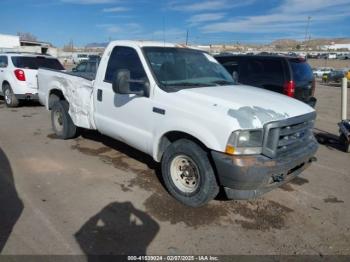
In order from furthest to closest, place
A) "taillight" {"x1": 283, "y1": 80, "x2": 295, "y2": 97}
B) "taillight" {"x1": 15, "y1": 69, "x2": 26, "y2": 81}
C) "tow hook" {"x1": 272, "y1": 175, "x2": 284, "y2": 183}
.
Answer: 1. "taillight" {"x1": 15, "y1": 69, "x2": 26, "y2": 81}
2. "taillight" {"x1": 283, "y1": 80, "x2": 295, "y2": 97}
3. "tow hook" {"x1": 272, "y1": 175, "x2": 284, "y2": 183}

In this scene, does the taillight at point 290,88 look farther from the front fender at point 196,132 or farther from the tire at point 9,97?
the tire at point 9,97

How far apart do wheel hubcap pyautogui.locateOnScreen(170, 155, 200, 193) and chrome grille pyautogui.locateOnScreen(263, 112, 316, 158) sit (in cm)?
94

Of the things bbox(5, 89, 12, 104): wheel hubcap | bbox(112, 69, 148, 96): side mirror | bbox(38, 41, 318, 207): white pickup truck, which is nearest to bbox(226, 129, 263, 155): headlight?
bbox(38, 41, 318, 207): white pickup truck

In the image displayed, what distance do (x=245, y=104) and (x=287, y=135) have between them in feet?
2.03

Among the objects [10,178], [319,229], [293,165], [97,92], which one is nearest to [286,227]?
→ [319,229]

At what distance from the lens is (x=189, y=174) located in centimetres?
425

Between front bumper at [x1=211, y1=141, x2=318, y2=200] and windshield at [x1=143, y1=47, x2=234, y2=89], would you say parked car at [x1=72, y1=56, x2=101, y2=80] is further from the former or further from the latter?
front bumper at [x1=211, y1=141, x2=318, y2=200]

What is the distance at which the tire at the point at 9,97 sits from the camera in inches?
428

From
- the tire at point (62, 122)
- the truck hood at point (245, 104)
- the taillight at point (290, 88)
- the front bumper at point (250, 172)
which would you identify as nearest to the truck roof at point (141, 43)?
the truck hood at point (245, 104)

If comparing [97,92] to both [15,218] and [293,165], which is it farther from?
[293,165]

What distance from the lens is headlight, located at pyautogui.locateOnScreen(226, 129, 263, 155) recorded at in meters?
3.56

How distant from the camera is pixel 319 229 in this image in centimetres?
379

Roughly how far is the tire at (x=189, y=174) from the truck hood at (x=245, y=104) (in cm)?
55

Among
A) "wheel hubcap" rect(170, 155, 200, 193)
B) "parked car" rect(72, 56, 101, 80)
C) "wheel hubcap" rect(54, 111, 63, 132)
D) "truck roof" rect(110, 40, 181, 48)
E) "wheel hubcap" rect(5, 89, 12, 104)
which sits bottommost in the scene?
"wheel hubcap" rect(170, 155, 200, 193)
